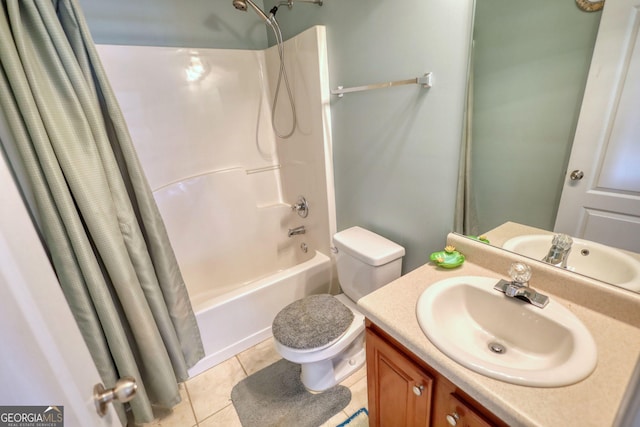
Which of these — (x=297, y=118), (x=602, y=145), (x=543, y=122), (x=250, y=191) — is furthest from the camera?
(x=250, y=191)

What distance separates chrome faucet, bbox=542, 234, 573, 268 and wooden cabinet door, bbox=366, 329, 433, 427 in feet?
1.93

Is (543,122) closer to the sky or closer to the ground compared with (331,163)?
closer to the sky

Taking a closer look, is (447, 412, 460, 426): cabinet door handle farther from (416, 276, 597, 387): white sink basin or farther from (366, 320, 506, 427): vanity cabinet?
(416, 276, 597, 387): white sink basin

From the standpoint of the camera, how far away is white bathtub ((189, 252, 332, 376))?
5.27ft

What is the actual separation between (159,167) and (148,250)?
0.94 meters

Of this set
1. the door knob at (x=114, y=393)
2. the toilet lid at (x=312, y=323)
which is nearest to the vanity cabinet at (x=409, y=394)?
the toilet lid at (x=312, y=323)

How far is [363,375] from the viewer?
158 cm

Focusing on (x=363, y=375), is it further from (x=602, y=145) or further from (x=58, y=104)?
(x=58, y=104)

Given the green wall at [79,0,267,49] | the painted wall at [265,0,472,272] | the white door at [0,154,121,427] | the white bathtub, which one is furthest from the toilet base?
the green wall at [79,0,267,49]

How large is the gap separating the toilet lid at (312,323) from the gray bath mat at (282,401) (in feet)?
1.34

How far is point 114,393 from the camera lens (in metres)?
0.49

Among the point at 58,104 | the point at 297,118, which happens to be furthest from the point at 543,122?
the point at 58,104

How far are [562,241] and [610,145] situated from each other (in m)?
0.32

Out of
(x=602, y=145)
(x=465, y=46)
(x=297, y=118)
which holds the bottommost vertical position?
(x=602, y=145)
